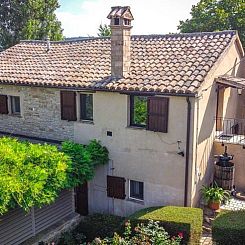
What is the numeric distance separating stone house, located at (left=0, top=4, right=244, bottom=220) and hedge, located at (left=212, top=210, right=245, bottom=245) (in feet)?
6.99

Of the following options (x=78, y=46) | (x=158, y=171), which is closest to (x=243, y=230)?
(x=158, y=171)

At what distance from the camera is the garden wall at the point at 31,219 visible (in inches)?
510

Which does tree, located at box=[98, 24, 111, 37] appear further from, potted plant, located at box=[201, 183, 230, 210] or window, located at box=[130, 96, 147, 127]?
potted plant, located at box=[201, 183, 230, 210]

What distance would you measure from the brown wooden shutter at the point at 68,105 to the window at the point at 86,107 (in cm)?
42

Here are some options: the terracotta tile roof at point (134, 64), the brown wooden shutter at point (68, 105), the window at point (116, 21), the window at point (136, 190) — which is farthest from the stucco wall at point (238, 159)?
the window at point (116, 21)

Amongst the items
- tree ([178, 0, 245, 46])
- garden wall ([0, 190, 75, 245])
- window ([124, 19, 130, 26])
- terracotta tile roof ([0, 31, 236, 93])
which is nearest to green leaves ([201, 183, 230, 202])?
terracotta tile roof ([0, 31, 236, 93])

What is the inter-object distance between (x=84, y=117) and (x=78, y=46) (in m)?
5.97

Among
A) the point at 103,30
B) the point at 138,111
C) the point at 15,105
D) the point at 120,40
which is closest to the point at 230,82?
the point at 138,111

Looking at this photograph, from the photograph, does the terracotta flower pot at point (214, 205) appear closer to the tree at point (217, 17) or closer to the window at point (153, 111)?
the window at point (153, 111)

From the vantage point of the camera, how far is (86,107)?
17.1 m

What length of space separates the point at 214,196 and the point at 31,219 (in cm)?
805

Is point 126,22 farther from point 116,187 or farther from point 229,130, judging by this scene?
point 229,130

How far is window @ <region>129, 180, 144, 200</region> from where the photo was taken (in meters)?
16.2

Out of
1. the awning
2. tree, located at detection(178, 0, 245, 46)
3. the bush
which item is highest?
tree, located at detection(178, 0, 245, 46)
